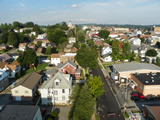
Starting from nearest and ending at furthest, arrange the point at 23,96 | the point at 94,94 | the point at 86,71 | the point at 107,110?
1. the point at 107,110
2. the point at 94,94
3. the point at 23,96
4. the point at 86,71

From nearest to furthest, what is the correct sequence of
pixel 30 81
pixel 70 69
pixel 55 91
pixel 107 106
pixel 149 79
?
pixel 107 106 → pixel 55 91 → pixel 30 81 → pixel 149 79 → pixel 70 69

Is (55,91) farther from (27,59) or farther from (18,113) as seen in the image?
(27,59)

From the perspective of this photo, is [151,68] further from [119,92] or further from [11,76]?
[11,76]

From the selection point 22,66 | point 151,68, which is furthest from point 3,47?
point 151,68

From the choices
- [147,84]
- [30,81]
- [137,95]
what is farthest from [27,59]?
[147,84]

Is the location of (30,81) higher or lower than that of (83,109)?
lower

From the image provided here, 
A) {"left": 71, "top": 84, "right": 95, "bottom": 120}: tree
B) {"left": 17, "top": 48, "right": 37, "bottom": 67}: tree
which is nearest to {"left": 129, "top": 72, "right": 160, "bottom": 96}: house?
{"left": 71, "top": 84, "right": 95, "bottom": 120}: tree

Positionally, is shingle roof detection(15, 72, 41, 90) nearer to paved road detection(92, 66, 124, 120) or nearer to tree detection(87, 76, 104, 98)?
tree detection(87, 76, 104, 98)
